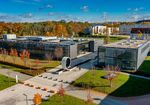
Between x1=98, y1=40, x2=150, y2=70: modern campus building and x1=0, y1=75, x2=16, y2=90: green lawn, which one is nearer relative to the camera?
x1=0, y1=75, x2=16, y2=90: green lawn

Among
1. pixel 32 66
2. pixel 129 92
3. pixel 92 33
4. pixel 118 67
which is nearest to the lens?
pixel 129 92

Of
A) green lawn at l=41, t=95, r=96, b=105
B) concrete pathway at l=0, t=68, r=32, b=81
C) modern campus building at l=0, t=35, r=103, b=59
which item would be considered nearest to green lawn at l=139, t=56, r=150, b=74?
modern campus building at l=0, t=35, r=103, b=59

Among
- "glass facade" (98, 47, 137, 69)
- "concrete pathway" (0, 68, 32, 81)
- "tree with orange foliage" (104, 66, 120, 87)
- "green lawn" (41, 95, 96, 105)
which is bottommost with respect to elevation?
"green lawn" (41, 95, 96, 105)

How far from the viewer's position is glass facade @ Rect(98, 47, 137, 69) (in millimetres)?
50909

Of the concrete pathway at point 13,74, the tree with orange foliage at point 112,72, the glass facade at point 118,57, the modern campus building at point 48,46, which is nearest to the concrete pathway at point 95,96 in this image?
the tree with orange foliage at point 112,72

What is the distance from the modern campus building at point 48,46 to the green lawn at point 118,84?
21553mm

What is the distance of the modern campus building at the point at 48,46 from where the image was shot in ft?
218

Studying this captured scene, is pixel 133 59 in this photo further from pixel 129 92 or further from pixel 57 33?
pixel 57 33

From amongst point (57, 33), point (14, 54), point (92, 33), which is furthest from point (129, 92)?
point (92, 33)

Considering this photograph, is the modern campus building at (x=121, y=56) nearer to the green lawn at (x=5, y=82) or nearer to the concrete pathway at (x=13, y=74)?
the concrete pathway at (x=13, y=74)

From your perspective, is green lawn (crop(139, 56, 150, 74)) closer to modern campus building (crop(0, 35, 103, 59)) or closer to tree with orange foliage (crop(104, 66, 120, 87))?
tree with orange foliage (crop(104, 66, 120, 87))

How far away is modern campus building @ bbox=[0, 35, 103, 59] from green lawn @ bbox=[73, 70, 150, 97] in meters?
21.6

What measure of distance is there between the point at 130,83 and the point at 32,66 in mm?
30053

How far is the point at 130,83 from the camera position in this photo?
4125 cm
